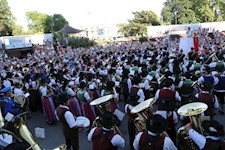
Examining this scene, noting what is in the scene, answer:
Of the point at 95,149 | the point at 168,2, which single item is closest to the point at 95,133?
the point at 95,149

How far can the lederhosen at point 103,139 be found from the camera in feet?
12.8

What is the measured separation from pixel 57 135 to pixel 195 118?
4877 mm

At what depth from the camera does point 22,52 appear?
25.2 meters

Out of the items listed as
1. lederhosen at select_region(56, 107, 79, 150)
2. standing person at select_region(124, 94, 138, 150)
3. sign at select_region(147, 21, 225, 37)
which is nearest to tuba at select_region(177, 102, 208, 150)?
standing person at select_region(124, 94, 138, 150)

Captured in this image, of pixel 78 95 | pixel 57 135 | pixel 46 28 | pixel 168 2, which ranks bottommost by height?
pixel 57 135

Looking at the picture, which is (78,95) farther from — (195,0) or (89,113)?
(195,0)

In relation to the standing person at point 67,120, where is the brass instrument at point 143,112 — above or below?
above

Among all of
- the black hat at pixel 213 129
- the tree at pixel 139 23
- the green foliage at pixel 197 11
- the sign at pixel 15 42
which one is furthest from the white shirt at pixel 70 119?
the green foliage at pixel 197 11

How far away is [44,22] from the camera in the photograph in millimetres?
70375

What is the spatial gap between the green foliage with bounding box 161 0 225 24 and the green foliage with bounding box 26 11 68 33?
26.5m

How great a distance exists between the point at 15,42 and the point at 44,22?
47.7m

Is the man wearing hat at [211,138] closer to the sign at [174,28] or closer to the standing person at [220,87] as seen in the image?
the standing person at [220,87]

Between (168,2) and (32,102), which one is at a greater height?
(168,2)

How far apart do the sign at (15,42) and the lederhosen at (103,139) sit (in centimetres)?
2213
